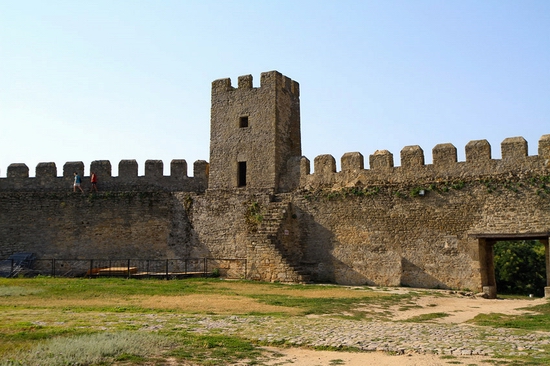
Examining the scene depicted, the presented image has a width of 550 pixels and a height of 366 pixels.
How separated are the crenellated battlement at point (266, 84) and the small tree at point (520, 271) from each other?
18.6 m

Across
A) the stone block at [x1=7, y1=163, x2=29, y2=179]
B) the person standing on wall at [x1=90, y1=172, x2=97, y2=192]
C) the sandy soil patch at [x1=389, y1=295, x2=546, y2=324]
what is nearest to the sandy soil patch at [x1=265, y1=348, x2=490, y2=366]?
the sandy soil patch at [x1=389, y1=295, x2=546, y2=324]

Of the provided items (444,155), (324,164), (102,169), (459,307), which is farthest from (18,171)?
(459,307)

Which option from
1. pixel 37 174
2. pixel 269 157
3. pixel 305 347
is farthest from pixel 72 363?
pixel 37 174

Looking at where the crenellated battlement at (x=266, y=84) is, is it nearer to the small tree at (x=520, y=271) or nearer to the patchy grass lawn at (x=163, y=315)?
the patchy grass lawn at (x=163, y=315)

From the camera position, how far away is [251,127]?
70.1 feet

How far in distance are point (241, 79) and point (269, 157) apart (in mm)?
3424

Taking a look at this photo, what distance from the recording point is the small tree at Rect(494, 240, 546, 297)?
32469mm

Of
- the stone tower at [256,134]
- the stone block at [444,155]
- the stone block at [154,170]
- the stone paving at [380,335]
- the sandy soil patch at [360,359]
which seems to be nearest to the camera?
the sandy soil patch at [360,359]

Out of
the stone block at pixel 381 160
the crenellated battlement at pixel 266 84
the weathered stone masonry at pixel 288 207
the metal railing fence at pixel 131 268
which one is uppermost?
the crenellated battlement at pixel 266 84

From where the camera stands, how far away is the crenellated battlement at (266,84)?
829 inches

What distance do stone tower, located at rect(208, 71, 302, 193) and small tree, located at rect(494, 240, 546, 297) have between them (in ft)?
58.4

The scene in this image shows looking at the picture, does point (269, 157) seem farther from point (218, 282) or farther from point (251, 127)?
point (218, 282)

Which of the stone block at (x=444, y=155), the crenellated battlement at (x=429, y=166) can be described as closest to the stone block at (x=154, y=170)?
the crenellated battlement at (x=429, y=166)

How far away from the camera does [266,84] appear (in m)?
21.2
